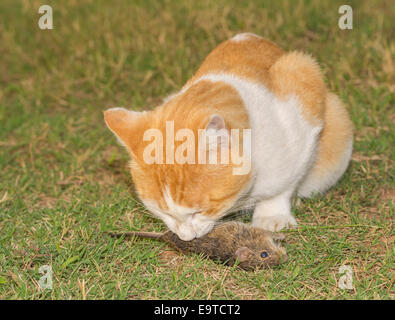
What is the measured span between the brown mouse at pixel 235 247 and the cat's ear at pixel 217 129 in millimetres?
600

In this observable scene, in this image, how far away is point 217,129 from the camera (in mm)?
2211

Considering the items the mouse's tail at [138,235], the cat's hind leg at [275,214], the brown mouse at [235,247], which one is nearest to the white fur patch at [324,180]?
the cat's hind leg at [275,214]

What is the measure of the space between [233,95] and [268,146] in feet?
1.00

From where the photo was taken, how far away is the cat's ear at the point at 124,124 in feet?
8.24

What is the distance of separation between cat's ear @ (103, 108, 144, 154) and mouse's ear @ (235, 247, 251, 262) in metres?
0.73

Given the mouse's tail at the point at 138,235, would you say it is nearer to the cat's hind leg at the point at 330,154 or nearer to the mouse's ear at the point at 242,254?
the mouse's ear at the point at 242,254

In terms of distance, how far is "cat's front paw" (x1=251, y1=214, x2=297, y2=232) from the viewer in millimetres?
2941

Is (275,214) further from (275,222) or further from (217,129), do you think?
(217,129)

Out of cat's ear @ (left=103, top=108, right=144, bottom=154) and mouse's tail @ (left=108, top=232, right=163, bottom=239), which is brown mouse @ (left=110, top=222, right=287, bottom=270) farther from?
cat's ear @ (left=103, top=108, right=144, bottom=154)

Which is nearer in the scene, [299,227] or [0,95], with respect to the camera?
[299,227]

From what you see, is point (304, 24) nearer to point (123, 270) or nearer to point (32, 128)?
point (32, 128)

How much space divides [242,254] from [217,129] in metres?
0.74

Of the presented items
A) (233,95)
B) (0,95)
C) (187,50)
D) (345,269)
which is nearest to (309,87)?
(233,95)

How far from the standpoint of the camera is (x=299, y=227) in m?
2.96
